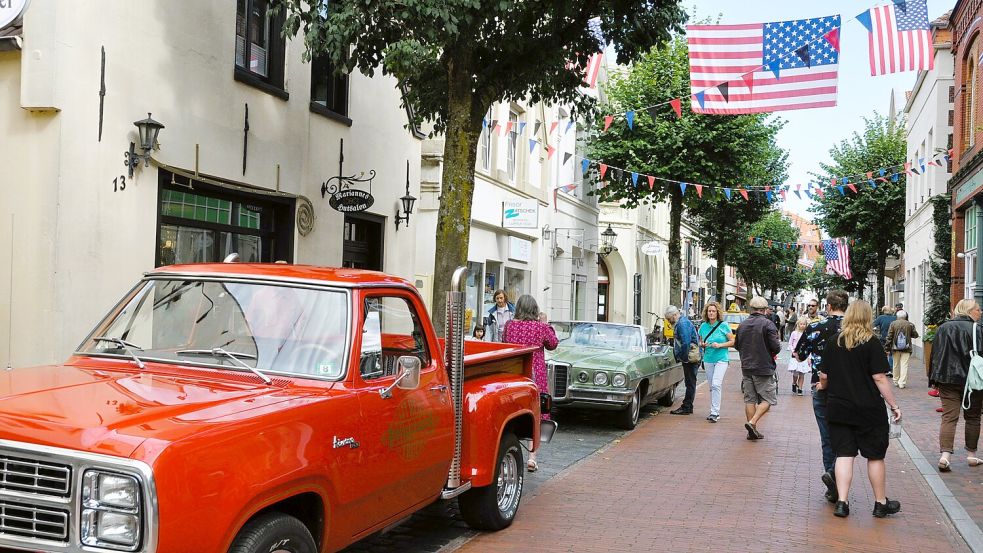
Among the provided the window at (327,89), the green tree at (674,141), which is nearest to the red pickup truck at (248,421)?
the window at (327,89)

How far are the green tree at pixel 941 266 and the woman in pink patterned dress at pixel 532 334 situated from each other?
18.5 metres

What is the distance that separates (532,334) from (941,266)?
65.6ft

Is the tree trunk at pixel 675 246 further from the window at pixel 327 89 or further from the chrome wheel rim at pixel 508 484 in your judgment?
the chrome wheel rim at pixel 508 484

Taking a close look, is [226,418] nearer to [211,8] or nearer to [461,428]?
[461,428]

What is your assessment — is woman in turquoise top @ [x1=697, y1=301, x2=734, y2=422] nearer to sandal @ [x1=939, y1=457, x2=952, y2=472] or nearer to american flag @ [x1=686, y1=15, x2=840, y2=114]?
american flag @ [x1=686, y1=15, x2=840, y2=114]

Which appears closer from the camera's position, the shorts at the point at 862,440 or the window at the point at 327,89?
the shorts at the point at 862,440

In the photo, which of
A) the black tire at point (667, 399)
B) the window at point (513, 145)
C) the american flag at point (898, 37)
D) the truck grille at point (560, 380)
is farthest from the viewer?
the window at point (513, 145)

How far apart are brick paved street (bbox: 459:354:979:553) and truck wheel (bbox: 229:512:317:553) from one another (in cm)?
244

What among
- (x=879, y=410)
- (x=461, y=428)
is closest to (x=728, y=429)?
(x=879, y=410)

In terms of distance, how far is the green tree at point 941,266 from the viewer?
24.5m

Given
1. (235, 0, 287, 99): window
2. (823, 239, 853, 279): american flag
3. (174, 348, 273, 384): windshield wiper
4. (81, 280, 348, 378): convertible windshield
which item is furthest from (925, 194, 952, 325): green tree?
(174, 348, 273, 384): windshield wiper

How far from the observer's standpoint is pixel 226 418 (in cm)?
378

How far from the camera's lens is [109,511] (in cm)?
337

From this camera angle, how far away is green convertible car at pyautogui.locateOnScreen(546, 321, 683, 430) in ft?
39.8
